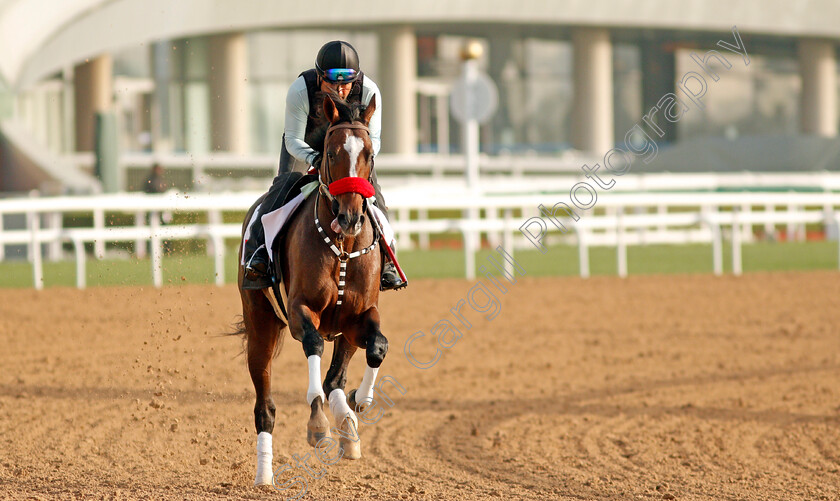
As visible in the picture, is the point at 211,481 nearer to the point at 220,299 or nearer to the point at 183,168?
the point at 220,299

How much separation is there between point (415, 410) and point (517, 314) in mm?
4693

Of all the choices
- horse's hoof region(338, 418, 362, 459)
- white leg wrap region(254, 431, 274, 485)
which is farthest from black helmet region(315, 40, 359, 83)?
white leg wrap region(254, 431, 274, 485)

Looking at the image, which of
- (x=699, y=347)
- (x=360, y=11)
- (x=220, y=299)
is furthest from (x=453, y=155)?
(x=699, y=347)

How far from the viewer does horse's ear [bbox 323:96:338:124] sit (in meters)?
4.96

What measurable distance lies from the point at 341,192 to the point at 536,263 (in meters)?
12.2

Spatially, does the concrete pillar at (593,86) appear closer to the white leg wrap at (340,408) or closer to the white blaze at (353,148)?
the white leg wrap at (340,408)

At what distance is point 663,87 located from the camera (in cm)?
3675

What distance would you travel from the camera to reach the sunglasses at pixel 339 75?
5332mm

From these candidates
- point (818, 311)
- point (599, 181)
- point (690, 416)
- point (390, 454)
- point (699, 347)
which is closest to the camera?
point (390, 454)

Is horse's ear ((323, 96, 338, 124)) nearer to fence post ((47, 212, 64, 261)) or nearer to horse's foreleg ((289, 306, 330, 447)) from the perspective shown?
horse's foreleg ((289, 306, 330, 447))

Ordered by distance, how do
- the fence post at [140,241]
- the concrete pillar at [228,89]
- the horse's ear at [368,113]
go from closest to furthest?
the horse's ear at [368,113]
the fence post at [140,241]
the concrete pillar at [228,89]

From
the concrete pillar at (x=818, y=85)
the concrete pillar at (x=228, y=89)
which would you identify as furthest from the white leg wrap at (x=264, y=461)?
the concrete pillar at (x=818, y=85)

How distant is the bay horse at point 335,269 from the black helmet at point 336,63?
22 centimetres

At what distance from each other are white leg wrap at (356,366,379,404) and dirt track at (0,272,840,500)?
1.17ft
